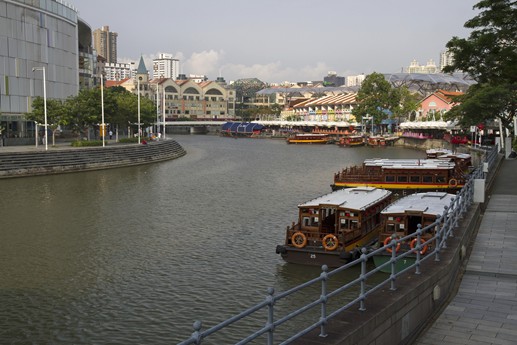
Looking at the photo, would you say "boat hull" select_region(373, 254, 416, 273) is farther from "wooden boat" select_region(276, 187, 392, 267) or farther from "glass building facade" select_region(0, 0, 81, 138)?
"glass building facade" select_region(0, 0, 81, 138)

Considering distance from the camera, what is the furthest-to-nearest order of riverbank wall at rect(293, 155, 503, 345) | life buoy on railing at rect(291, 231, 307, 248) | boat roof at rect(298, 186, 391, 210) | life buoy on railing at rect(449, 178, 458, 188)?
life buoy on railing at rect(449, 178, 458, 188) < boat roof at rect(298, 186, 391, 210) < life buoy on railing at rect(291, 231, 307, 248) < riverbank wall at rect(293, 155, 503, 345)

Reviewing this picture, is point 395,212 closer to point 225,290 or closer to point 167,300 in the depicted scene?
point 225,290

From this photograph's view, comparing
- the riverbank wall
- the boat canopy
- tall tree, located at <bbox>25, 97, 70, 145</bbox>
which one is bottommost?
the riverbank wall

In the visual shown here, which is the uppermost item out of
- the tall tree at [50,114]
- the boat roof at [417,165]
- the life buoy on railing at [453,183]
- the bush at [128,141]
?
the tall tree at [50,114]

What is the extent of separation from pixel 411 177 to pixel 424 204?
67.8 ft

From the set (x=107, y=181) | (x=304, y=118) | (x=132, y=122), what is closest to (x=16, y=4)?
(x=132, y=122)

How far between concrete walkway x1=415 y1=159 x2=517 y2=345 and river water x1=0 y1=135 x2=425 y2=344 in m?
7.19

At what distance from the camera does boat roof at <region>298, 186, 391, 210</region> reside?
24.6 m

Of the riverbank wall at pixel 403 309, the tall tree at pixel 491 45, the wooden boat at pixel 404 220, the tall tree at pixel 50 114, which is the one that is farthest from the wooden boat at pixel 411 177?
the tall tree at pixel 50 114

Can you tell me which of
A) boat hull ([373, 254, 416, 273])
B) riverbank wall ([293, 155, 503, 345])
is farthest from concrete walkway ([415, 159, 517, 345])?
boat hull ([373, 254, 416, 273])

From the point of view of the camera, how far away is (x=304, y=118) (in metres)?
200

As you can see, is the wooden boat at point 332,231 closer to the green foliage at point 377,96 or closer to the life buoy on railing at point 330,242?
the life buoy on railing at point 330,242

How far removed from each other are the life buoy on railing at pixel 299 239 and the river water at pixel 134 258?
0.99 m

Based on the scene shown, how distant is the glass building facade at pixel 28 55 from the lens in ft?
238
